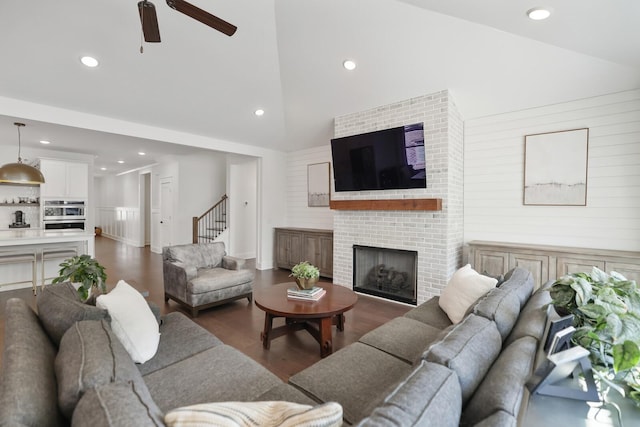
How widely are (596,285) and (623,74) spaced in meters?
3.20

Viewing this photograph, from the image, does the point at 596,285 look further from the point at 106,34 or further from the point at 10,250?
the point at 10,250

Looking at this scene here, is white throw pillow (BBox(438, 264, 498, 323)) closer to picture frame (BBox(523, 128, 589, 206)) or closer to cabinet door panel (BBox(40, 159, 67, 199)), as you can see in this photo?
picture frame (BBox(523, 128, 589, 206))

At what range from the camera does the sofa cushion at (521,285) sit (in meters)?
2.01

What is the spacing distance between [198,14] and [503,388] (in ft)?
9.09

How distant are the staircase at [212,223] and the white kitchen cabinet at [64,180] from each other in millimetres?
2591

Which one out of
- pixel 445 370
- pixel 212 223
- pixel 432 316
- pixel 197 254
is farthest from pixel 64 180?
pixel 445 370

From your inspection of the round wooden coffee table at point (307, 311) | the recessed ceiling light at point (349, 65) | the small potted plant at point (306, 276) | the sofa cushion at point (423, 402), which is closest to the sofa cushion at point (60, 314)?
the round wooden coffee table at point (307, 311)

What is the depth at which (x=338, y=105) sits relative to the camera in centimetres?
469

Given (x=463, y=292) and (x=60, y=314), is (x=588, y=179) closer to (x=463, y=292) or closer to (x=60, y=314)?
(x=463, y=292)

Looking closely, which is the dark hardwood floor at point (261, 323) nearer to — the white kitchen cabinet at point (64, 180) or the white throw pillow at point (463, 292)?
the white throw pillow at point (463, 292)

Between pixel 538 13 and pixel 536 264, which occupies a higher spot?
pixel 538 13

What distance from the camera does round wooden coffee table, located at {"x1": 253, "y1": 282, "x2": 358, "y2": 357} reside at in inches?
104

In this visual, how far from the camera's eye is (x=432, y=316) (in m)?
2.60

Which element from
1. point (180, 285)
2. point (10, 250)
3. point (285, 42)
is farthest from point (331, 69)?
point (10, 250)
